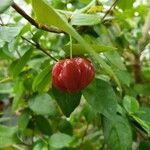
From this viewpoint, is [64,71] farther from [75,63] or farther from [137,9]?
[137,9]

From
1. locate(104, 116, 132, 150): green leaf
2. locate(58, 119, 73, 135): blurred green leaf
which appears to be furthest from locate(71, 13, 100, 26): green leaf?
locate(58, 119, 73, 135): blurred green leaf

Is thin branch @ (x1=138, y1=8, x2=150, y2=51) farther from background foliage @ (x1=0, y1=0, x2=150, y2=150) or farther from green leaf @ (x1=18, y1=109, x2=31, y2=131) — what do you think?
green leaf @ (x1=18, y1=109, x2=31, y2=131)

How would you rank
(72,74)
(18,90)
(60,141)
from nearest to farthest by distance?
(72,74)
(60,141)
(18,90)

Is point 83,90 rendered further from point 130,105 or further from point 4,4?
point 4,4

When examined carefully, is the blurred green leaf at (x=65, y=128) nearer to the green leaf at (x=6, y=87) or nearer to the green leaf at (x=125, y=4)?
the green leaf at (x=6, y=87)

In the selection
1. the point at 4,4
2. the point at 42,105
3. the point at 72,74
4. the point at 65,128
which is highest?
the point at 4,4

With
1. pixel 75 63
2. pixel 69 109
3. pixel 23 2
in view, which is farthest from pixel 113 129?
pixel 23 2

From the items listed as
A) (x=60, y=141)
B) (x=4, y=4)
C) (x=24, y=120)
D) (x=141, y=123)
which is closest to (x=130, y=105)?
(x=141, y=123)
